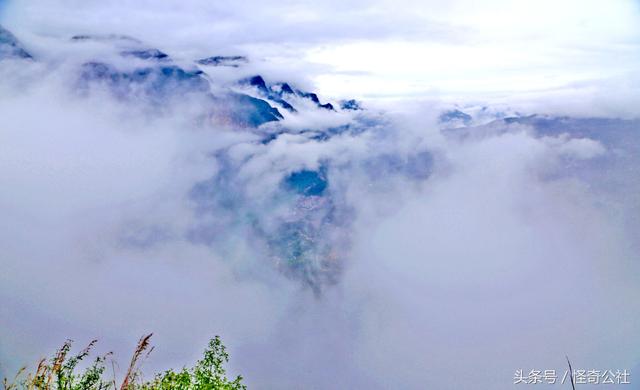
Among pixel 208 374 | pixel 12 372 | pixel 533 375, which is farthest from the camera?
pixel 12 372

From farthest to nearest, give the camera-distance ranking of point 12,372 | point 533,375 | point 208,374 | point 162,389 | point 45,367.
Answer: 1. point 12,372
2. point 533,375
3. point 208,374
4. point 162,389
5. point 45,367

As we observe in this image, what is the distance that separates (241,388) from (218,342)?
310 cm

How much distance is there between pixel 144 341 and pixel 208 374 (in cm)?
1962

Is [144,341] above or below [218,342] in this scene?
above

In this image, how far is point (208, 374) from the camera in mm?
27812

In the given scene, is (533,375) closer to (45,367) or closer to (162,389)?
(162,389)

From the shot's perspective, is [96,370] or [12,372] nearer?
[96,370]

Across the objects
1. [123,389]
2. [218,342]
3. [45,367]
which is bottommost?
[218,342]

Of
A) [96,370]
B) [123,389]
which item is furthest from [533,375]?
[123,389]

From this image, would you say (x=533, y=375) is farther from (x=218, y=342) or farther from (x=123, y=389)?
(x=123, y=389)

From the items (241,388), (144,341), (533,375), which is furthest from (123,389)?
(533,375)

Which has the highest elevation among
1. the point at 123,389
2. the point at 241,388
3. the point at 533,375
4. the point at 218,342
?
the point at 123,389

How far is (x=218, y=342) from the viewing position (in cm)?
2911

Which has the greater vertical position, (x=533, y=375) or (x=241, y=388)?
(x=241, y=388)
